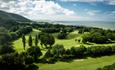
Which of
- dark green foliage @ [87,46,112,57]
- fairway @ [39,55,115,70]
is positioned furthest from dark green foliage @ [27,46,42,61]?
dark green foliage @ [87,46,112,57]

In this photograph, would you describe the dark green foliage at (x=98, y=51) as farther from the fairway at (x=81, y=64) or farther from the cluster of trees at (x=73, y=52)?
the fairway at (x=81, y=64)

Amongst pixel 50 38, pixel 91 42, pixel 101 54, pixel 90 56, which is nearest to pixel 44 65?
pixel 90 56

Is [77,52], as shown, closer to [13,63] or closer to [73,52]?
[73,52]

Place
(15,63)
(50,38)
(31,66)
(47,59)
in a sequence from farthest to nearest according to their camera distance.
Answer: (50,38) → (47,59) → (31,66) → (15,63)

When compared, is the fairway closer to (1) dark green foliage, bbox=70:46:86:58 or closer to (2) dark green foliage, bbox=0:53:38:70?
(2) dark green foliage, bbox=0:53:38:70

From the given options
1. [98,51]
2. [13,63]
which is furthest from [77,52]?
[13,63]

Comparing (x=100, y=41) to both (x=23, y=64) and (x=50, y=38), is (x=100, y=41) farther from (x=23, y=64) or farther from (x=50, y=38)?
(x=23, y=64)

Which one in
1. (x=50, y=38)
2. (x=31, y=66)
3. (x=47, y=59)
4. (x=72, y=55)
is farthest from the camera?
(x=50, y=38)

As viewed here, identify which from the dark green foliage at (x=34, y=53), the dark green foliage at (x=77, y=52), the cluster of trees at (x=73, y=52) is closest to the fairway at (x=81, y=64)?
the cluster of trees at (x=73, y=52)
